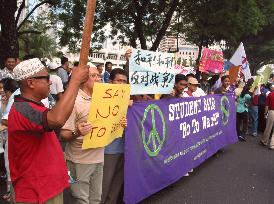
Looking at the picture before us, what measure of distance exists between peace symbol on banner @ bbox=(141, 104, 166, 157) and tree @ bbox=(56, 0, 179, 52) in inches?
378

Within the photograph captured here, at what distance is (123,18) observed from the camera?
15703 millimetres

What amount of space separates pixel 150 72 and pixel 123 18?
11.5 metres

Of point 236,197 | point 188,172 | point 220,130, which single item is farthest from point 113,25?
point 236,197

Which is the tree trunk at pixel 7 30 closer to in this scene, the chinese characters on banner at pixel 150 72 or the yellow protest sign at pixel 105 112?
the chinese characters on banner at pixel 150 72

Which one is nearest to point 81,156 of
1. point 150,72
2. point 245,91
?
point 150,72

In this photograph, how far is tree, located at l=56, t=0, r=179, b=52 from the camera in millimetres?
14594

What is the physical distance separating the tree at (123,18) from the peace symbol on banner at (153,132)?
31.5ft

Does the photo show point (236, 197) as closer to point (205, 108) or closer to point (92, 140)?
point (205, 108)

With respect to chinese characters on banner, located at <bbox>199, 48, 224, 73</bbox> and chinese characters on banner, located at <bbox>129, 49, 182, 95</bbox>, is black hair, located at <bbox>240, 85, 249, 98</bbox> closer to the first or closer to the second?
chinese characters on banner, located at <bbox>199, 48, 224, 73</bbox>

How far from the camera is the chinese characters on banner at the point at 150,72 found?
443 centimetres

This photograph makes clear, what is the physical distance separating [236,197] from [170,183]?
1016 mm

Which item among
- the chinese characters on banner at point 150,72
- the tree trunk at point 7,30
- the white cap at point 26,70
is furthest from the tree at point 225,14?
the white cap at point 26,70

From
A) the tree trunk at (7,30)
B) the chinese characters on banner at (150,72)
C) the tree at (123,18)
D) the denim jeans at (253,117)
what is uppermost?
the tree at (123,18)

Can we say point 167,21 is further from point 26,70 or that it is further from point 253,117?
point 26,70
